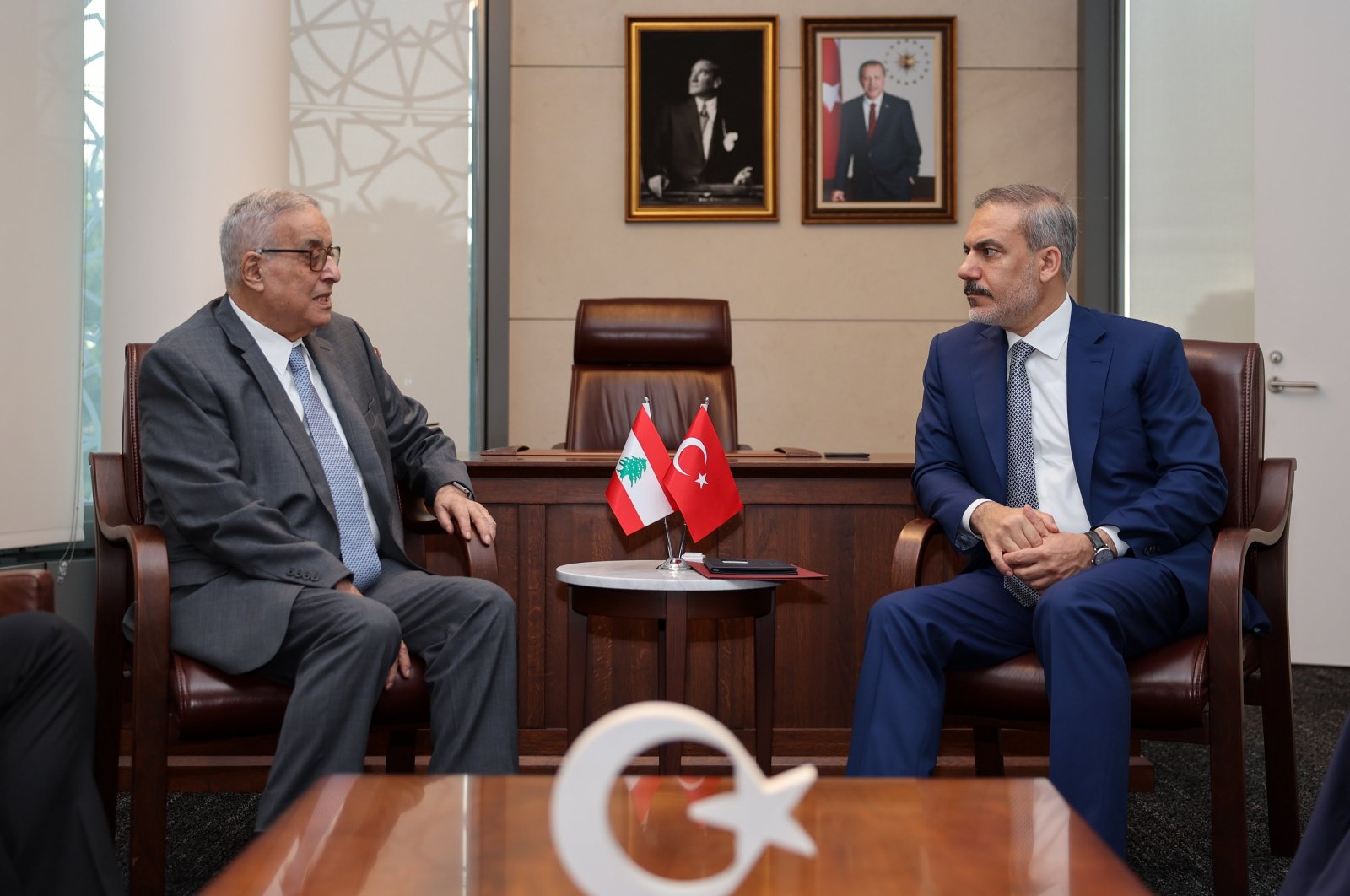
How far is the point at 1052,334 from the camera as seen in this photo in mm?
2557

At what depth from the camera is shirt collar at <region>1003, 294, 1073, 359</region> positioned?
2543 millimetres

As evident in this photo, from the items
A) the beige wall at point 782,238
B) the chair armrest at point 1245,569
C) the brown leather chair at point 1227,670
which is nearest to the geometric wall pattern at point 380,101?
the beige wall at point 782,238

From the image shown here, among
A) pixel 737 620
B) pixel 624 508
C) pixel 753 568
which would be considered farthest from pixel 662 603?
pixel 737 620

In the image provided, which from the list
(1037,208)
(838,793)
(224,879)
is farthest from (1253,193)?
(224,879)

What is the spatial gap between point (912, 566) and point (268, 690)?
1.20m

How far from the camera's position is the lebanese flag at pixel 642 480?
8.66 feet

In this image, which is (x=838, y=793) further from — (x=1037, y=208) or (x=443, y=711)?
(x=1037, y=208)

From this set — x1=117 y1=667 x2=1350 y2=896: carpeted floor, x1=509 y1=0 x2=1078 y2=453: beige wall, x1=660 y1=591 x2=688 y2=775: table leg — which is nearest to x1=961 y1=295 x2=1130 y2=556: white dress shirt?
x1=660 y1=591 x2=688 y2=775: table leg

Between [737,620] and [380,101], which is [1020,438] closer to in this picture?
[737,620]

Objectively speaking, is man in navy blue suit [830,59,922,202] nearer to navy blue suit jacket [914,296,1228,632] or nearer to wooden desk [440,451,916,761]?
wooden desk [440,451,916,761]

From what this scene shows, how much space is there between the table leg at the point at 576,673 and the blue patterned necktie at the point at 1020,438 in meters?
0.94

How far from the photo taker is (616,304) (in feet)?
13.4

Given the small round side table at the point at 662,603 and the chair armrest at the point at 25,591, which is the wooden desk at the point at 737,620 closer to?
the small round side table at the point at 662,603

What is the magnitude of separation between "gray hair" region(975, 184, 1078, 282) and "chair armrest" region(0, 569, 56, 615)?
194 centimetres
